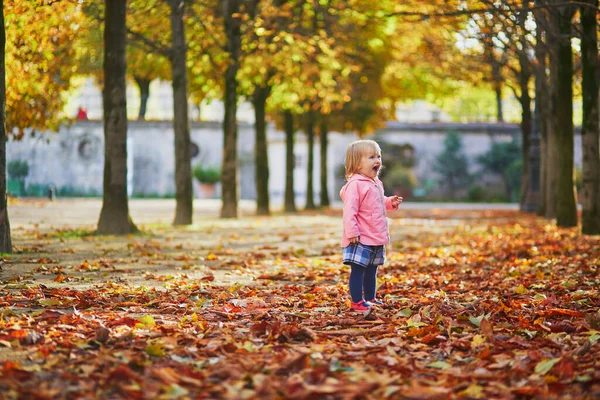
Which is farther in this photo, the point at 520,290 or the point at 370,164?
the point at 520,290

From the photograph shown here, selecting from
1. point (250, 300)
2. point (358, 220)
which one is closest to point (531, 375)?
point (358, 220)

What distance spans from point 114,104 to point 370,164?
8822mm

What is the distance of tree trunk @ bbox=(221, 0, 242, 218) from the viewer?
22.5 meters

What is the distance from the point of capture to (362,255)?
7.34 metres

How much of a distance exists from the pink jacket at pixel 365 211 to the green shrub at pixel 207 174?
4022 centimetres

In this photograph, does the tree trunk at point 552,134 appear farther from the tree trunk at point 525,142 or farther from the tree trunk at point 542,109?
the tree trunk at point 525,142

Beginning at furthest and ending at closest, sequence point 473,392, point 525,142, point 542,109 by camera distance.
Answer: point 525,142 < point 542,109 < point 473,392

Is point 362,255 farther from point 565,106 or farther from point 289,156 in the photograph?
point 289,156

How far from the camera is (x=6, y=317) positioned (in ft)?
20.4

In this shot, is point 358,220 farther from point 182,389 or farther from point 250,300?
point 182,389

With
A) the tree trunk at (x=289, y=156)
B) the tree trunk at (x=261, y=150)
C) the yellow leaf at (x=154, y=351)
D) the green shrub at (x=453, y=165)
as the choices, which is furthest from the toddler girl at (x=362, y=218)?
the green shrub at (x=453, y=165)

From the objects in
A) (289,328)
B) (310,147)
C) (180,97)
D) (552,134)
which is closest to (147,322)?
(289,328)

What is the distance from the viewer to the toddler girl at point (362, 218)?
7328 millimetres

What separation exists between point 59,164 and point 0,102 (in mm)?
31147
